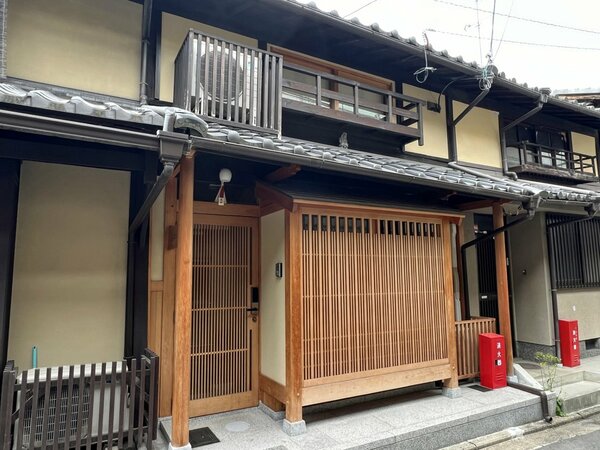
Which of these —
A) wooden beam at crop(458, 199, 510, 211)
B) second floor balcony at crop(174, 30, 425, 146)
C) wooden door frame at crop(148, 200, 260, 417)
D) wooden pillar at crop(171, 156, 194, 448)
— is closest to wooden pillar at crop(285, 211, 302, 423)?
wooden pillar at crop(171, 156, 194, 448)

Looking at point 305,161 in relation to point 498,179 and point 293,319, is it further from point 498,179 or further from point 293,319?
point 498,179

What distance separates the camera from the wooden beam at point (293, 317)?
13.8ft

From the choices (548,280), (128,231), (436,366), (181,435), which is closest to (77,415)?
(181,435)

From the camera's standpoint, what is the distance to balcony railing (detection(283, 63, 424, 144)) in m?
5.52

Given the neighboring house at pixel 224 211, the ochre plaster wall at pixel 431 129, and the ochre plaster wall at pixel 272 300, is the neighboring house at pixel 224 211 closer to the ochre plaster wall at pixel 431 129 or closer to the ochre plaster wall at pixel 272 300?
the ochre plaster wall at pixel 272 300

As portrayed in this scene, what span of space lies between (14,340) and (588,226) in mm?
10374

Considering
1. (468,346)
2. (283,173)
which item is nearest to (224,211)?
(283,173)

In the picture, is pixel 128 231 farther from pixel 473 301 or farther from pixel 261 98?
pixel 473 301

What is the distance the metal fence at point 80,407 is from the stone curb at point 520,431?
3.30 m

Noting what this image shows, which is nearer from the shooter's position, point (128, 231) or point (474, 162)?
point (128, 231)

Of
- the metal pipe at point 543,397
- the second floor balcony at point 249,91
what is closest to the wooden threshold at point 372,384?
the metal pipe at point 543,397

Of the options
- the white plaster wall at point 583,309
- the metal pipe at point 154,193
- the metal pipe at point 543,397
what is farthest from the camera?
the white plaster wall at point 583,309

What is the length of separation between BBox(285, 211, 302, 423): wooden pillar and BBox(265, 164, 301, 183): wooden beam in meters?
0.43

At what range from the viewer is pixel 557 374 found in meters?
6.58
